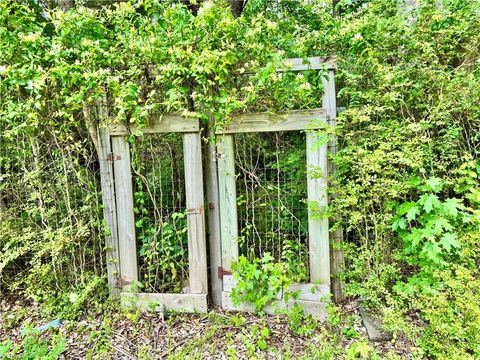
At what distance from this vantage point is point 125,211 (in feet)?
9.33

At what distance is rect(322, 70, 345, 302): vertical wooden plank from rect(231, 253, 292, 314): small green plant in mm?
450

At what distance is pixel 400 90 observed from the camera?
2648 millimetres

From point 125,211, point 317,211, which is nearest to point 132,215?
point 125,211

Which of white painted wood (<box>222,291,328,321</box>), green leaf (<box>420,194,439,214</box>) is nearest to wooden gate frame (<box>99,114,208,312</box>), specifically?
white painted wood (<box>222,291,328,321</box>)

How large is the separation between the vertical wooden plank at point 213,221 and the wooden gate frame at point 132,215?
4.9 inches

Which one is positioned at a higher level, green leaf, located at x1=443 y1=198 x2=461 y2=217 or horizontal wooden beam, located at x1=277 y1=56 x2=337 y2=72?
horizontal wooden beam, located at x1=277 y1=56 x2=337 y2=72

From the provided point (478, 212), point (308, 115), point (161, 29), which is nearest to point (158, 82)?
point (161, 29)

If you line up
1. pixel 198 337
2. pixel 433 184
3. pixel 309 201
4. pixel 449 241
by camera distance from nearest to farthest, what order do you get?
Result: 1. pixel 449 241
2. pixel 433 184
3. pixel 198 337
4. pixel 309 201

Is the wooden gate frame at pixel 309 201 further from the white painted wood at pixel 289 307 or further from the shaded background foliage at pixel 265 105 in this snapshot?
the shaded background foliage at pixel 265 105

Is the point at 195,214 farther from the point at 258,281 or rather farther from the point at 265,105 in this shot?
the point at 265,105

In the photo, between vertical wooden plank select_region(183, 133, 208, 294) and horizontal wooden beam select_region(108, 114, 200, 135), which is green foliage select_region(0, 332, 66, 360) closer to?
vertical wooden plank select_region(183, 133, 208, 294)

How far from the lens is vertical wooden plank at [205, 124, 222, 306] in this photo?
284 cm

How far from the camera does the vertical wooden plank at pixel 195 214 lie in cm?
272

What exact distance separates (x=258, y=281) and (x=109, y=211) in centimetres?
147
